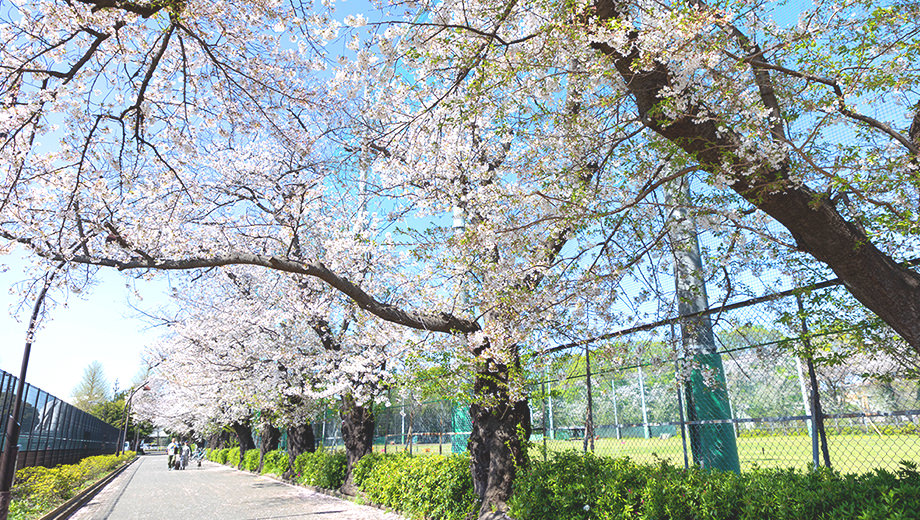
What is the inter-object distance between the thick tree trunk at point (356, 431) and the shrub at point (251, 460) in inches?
504

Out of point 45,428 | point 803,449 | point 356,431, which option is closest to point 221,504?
point 356,431

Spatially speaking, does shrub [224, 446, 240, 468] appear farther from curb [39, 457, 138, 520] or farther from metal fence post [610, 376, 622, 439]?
metal fence post [610, 376, 622, 439]

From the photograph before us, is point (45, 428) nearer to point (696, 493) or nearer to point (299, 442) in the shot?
point (299, 442)

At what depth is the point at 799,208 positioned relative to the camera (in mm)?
3680

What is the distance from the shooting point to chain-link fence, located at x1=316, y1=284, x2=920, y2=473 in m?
4.34

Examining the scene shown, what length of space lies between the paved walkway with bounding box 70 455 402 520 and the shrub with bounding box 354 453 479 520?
1.25 ft

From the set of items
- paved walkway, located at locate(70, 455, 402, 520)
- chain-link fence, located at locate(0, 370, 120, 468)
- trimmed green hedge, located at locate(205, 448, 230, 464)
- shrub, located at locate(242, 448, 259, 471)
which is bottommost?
trimmed green hedge, located at locate(205, 448, 230, 464)

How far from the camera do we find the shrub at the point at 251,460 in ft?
77.9

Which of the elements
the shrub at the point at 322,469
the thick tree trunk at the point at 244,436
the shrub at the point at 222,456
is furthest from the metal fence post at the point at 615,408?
the shrub at the point at 222,456

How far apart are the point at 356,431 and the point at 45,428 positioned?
438 inches

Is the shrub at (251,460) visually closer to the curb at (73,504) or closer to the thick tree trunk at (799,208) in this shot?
the curb at (73,504)

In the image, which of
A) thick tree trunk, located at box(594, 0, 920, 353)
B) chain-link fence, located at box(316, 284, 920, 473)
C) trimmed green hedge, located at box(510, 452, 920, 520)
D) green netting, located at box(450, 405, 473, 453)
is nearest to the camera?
trimmed green hedge, located at box(510, 452, 920, 520)

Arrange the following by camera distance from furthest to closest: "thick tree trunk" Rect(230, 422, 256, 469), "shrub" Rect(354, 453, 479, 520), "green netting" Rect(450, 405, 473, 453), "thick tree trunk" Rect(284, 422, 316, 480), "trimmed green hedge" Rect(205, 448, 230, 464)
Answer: "trimmed green hedge" Rect(205, 448, 230, 464) < "thick tree trunk" Rect(230, 422, 256, 469) < "thick tree trunk" Rect(284, 422, 316, 480) < "green netting" Rect(450, 405, 473, 453) < "shrub" Rect(354, 453, 479, 520)

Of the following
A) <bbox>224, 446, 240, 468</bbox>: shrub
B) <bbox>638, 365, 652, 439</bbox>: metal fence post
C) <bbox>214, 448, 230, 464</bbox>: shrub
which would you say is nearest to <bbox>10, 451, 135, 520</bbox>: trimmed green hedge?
<bbox>638, 365, 652, 439</bbox>: metal fence post
